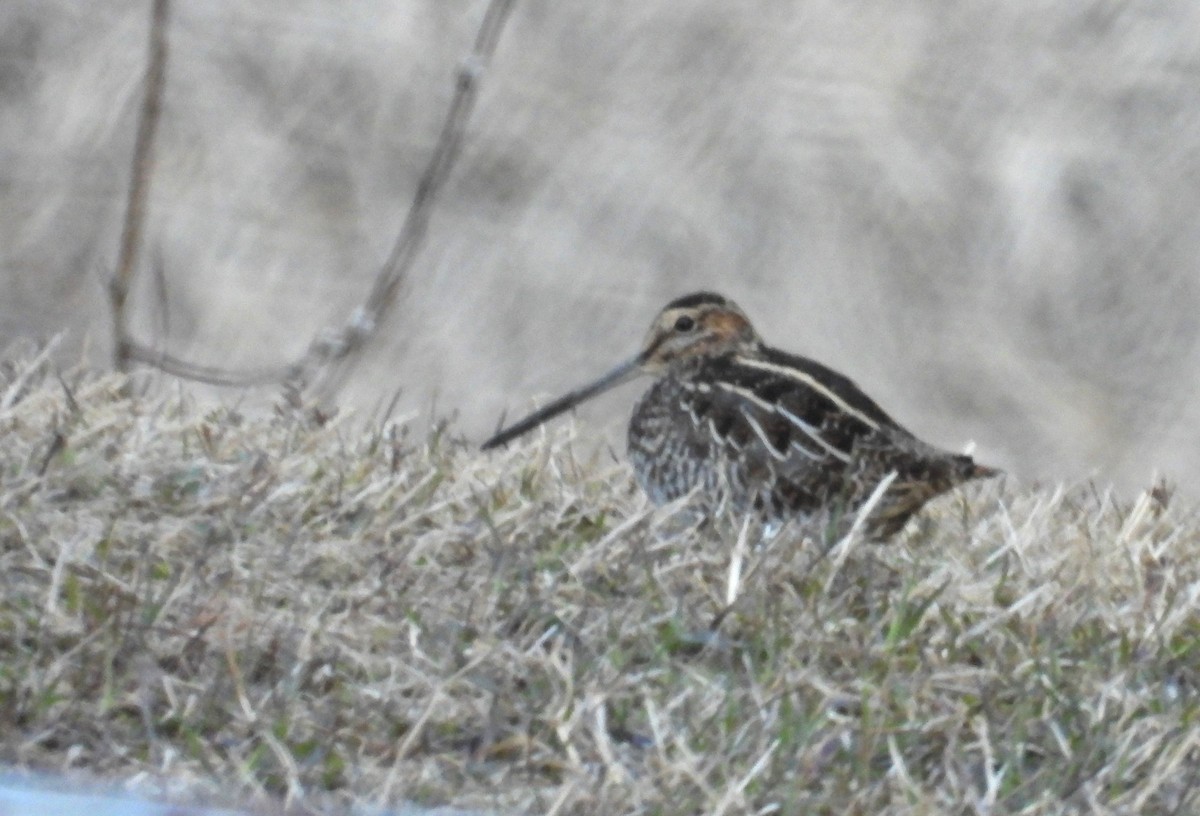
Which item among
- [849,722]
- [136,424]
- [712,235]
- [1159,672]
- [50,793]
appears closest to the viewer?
[50,793]

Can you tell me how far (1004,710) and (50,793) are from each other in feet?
5.14

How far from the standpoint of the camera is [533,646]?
3707 millimetres

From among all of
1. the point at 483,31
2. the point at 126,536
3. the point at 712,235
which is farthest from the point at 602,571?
the point at 712,235

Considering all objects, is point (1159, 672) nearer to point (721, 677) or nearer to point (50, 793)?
point (721, 677)

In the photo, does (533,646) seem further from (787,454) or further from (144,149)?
(144,149)

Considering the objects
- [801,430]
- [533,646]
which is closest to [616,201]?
[801,430]

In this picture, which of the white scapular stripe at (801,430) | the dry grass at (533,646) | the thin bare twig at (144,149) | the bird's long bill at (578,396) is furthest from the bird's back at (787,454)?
the thin bare twig at (144,149)

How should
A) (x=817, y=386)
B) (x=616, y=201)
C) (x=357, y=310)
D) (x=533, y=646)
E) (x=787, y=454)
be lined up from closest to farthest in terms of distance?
(x=533, y=646)
(x=787, y=454)
(x=817, y=386)
(x=357, y=310)
(x=616, y=201)

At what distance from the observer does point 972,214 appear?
23.3 ft

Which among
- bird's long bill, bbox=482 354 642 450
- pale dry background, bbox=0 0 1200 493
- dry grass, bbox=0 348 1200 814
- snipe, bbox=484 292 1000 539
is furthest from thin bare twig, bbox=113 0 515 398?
pale dry background, bbox=0 0 1200 493

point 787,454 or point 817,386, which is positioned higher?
point 817,386

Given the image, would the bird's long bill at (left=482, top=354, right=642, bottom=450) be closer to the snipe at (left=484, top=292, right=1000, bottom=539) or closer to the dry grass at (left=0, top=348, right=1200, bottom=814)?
the snipe at (left=484, top=292, right=1000, bottom=539)

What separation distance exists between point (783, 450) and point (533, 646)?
934 millimetres

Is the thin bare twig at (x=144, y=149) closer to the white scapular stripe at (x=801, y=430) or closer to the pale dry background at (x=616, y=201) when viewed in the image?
the pale dry background at (x=616, y=201)
